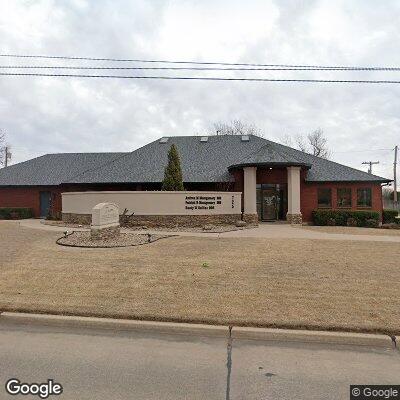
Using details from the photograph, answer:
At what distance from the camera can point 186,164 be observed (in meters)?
27.0

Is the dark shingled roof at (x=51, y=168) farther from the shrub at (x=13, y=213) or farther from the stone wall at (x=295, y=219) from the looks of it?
the stone wall at (x=295, y=219)

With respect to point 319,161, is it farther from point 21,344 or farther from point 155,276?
point 21,344

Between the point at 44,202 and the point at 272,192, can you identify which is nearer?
the point at 272,192

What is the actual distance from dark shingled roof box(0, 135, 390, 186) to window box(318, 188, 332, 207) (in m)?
0.80

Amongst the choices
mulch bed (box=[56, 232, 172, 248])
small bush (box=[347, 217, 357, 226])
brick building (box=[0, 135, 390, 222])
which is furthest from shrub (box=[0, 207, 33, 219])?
small bush (box=[347, 217, 357, 226])

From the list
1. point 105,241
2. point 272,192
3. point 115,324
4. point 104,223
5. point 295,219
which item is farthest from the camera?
point 272,192

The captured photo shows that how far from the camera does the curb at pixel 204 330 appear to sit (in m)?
4.77

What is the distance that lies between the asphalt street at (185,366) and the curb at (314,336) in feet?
0.38

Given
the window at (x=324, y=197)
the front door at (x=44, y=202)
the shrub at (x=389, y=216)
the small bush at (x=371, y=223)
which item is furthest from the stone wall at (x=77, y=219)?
the shrub at (x=389, y=216)

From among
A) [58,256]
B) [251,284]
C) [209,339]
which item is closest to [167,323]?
[209,339]

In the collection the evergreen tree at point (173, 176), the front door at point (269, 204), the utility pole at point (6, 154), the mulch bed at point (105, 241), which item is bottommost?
the mulch bed at point (105, 241)

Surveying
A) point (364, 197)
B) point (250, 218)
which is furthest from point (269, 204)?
point (364, 197)

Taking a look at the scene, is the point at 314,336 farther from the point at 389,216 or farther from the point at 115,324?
the point at 389,216

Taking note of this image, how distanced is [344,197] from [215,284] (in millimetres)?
19503
